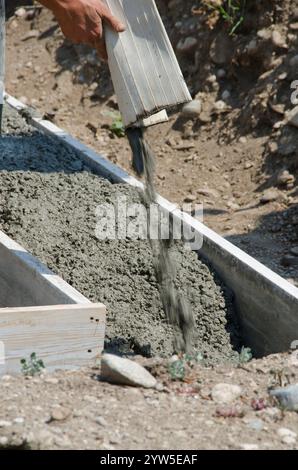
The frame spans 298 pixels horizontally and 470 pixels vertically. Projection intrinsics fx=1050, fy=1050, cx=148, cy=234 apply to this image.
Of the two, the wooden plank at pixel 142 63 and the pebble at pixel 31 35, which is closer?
the wooden plank at pixel 142 63

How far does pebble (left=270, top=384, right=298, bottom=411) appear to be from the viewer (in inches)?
151

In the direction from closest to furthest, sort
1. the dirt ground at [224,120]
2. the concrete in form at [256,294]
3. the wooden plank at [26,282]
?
the wooden plank at [26,282], the concrete in form at [256,294], the dirt ground at [224,120]

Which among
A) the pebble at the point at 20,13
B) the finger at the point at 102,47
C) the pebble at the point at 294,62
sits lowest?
the pebble at the point at 294,62

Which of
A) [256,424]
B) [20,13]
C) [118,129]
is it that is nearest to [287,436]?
[256,424]

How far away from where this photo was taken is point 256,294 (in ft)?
16.1

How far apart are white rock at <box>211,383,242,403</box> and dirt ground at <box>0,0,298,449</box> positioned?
30mm

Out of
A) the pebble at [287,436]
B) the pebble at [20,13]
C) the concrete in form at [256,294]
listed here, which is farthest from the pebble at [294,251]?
the pebble at [20,13]

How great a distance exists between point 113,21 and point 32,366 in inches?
66.9

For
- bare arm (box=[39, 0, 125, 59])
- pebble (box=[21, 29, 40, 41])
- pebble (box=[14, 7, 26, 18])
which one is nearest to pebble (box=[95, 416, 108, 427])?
bare arm (box=[39, 0, 125, 59])

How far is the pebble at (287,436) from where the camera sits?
11.8ft

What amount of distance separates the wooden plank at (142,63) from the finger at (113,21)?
41 mm

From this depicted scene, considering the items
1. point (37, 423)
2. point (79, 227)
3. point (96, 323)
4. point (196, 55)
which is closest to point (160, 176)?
point (196, 55)

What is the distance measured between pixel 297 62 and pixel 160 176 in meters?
1.21

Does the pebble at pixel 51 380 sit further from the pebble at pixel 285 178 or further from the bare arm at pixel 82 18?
the pebble at pixel 285 178
